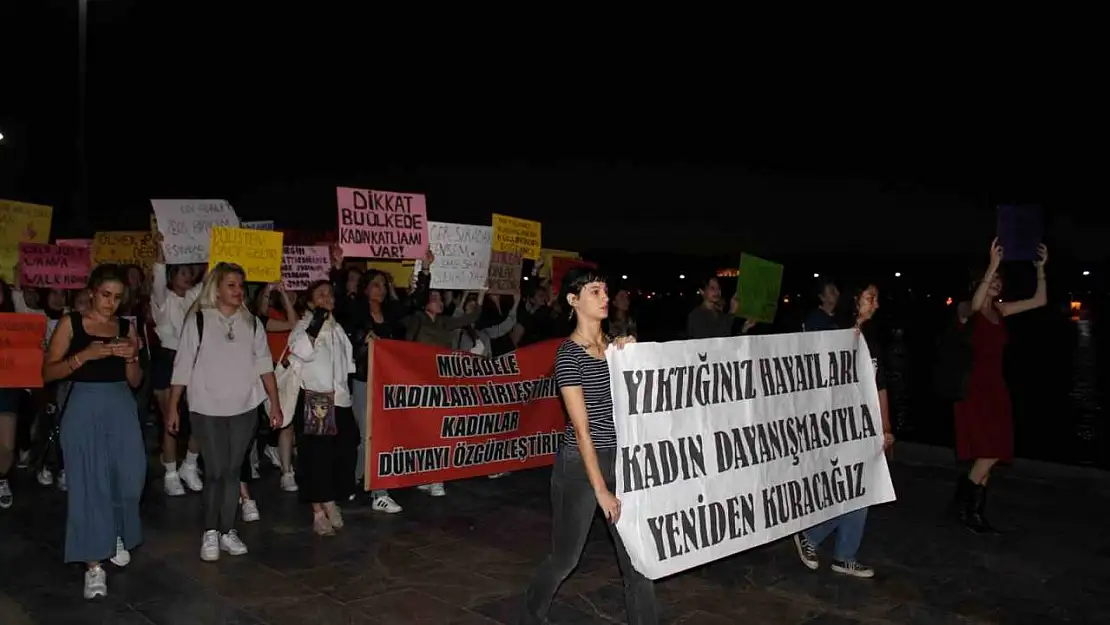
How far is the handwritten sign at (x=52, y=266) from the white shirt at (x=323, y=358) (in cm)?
443

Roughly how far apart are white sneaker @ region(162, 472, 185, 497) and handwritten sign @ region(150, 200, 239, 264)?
2.05 metres

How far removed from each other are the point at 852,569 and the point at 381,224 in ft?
17.5

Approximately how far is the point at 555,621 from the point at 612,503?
156 centimetres

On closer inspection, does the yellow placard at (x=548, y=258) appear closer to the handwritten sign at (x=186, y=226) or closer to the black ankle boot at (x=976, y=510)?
the handwritten sign at (x=186, y=226)

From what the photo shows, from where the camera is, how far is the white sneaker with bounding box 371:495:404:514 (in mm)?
7719

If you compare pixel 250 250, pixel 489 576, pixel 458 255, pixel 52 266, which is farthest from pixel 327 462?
pixel 52 266

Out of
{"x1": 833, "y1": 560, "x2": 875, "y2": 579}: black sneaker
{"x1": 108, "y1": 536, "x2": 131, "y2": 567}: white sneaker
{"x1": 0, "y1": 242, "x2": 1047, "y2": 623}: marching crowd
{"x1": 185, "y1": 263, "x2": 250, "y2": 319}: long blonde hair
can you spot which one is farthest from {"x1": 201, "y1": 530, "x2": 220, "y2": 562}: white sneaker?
{"x1": 833, "y1": 560, "x2": 875, "y2": 579}: black sneaker

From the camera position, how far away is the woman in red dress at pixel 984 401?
23.0 ft

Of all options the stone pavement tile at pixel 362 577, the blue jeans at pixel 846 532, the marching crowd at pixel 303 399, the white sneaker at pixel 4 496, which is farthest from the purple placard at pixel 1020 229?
the white sneaker at pixel 4 496

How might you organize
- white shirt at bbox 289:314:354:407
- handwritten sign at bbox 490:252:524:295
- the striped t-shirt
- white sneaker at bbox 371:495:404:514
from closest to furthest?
the striped t-shirt < white shirt at bbox 289:314:354:407 < white sneaker at bbox 371:495:404:514 < handwritten sign at bbox 490:252:524:295

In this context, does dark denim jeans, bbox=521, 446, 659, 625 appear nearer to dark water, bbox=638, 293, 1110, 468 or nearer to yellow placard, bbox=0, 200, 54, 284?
dark water, bbox=638, 293, 1110, 468

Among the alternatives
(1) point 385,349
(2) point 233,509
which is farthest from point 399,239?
(2) point 233,509

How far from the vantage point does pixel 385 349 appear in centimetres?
759

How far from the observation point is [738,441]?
4863 millimetres
